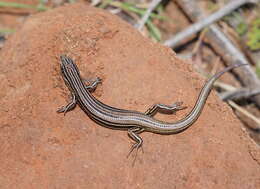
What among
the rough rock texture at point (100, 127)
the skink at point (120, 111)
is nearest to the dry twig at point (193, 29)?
the rough rock texture at point (100, 127)

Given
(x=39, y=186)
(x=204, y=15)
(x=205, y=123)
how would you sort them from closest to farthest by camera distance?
(x=39, y=186) → (x=205, y=123) → (x=204, y=15)

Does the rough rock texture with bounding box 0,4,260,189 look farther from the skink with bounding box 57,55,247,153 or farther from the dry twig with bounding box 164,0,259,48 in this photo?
the dry twig with bounding box 164,0,259,48

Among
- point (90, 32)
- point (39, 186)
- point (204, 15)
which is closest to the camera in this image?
point (39, 186)

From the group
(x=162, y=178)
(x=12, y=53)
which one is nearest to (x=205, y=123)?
(x=162, y=178)

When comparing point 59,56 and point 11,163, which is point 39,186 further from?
point 59,56

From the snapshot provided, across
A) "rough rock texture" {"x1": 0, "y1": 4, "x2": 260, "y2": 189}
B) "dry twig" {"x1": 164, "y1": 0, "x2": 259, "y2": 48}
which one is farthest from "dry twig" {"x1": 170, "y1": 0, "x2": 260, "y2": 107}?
"rough rock texture" {"x1": 0, "y1": 4, "x2": 260, "y2": 189}

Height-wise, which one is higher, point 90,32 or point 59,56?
point 90,32

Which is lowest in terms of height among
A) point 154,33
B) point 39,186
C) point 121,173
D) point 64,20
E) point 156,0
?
point 39,186

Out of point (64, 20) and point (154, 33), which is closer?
point (64, 20)
